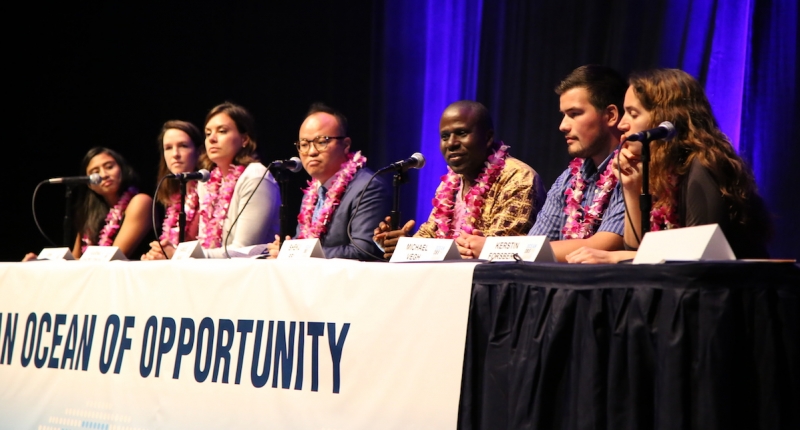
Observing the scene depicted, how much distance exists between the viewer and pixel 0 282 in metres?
3.48

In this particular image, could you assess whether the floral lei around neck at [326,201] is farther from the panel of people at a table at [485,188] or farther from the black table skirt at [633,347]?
the black table skirt at [633,347]

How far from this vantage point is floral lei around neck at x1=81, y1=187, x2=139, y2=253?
5379 millimetres

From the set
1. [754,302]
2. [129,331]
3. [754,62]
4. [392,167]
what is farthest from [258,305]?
[754,62]

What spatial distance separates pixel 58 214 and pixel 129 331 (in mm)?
3887

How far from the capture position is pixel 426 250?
97.6 inches

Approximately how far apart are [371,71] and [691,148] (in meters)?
3.19

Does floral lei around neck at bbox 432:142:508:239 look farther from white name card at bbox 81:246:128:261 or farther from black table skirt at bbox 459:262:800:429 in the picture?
black table skirt at bbox 459:262:800:429

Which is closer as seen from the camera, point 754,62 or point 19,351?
point 19,351

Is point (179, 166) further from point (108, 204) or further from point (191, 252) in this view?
point (191, 252)

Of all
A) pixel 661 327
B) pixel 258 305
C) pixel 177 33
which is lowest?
pixel 258 305

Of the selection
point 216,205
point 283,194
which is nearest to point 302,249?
point 283,194

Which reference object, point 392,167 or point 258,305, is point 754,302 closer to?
point 258,305

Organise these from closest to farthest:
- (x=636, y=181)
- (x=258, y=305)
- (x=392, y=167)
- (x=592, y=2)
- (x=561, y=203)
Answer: (x=258, y=305) → (x=636, y=181) → (x=392, y=167) → (x=561, y=203) → (x=592, y=2)

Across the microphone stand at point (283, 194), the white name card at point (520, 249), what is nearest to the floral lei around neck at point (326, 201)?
the microphone stand at point (283, 194)
